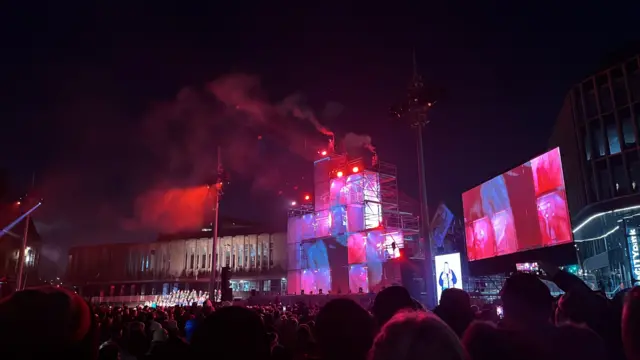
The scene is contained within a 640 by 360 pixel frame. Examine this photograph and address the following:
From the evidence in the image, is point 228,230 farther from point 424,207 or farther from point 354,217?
point 424,207

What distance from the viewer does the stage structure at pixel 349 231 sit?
1512 inches

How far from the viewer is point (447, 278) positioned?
20.9 m

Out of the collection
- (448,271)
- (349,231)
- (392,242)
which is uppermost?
(349,231)

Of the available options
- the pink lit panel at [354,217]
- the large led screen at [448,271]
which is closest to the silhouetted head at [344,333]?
the large led screen at [448,271]

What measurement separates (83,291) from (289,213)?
38732mm

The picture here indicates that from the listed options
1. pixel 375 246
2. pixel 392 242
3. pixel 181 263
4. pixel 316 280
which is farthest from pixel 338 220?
pixel 181 263

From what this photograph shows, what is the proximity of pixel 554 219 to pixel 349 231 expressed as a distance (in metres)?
21.8

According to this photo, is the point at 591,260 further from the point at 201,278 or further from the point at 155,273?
the point at 155,273

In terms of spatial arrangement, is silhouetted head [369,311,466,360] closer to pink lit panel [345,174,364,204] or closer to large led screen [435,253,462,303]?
large led screen [435,253,462,303]

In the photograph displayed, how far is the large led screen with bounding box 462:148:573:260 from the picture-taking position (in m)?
19.2

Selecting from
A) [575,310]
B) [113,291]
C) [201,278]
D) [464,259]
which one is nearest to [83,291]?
[113,291]

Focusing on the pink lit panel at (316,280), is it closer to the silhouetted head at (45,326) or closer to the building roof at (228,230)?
the building roof at (228,230)

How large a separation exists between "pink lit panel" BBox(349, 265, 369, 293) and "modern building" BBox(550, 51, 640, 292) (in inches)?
655

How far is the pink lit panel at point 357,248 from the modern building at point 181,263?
15372 mm
